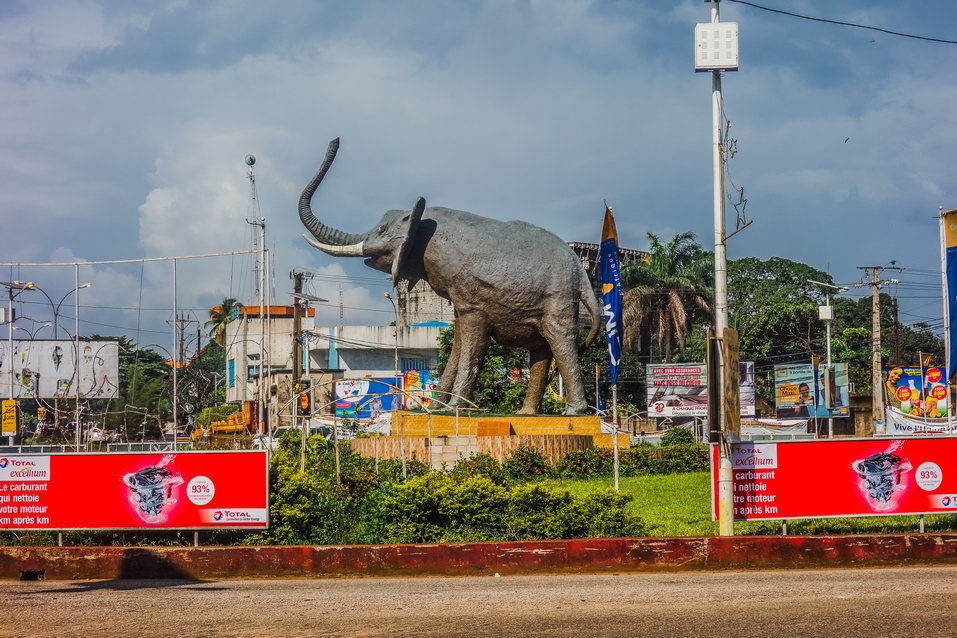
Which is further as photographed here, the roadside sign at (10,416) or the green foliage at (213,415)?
the green foliage at (213,415)

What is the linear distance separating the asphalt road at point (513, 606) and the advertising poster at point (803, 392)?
118 ft

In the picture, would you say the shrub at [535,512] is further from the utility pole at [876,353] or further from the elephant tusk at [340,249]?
the utility pole at [876,353]

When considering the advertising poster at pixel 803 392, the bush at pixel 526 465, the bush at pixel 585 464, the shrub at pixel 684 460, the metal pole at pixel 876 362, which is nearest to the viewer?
the bush at pixel 526 465

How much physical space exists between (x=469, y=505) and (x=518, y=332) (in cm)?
1011

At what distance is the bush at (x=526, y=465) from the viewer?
73.6ft

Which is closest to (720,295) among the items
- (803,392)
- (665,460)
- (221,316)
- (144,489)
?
(144,489)

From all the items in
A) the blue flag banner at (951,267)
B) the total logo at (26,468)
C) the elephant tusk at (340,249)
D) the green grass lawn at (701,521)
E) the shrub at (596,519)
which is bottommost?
the green grass lawn at (701,521)

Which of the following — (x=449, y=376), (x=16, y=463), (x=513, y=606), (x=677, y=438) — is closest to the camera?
(x=513, y=606)

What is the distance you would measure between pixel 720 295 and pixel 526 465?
890cm

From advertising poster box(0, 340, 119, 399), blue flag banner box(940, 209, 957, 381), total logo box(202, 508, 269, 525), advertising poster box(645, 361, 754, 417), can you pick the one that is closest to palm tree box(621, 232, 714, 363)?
advertising poster box(645, 361, 754, 417)

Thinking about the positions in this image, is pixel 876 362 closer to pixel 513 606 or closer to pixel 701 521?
pixel 701 521

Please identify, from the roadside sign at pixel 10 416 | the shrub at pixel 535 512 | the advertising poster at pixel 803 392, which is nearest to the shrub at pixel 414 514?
the shrub at pixel 535 512

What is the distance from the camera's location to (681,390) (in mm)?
51438

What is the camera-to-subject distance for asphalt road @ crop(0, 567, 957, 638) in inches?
381
